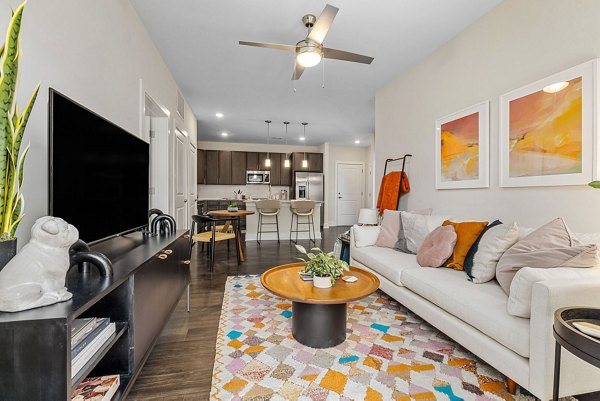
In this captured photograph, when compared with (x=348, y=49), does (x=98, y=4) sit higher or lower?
lower

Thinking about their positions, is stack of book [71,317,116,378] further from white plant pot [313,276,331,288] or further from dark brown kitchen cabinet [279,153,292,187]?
dark brown kitchen cabinet [279,153,292,187]

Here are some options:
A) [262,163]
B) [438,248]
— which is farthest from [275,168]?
[438,248]

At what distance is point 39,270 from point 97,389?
0.61 metres

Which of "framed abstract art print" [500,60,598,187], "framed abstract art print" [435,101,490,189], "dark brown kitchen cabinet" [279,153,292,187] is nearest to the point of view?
"framed abstract art print" [500,60,598,187]

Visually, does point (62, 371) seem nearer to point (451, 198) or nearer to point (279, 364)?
point (279, 364)

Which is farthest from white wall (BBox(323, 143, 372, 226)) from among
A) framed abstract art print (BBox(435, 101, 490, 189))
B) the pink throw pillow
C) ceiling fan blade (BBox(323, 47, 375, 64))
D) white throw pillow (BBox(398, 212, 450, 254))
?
the pink throw pillow

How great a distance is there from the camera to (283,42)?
10.4 feet

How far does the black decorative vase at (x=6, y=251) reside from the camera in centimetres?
93

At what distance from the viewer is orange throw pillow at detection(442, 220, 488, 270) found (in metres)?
2.27

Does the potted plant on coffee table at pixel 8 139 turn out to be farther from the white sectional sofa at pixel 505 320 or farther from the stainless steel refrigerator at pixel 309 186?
the stainless steel refrigerator at pixel 309 186

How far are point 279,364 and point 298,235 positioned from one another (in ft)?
16.8

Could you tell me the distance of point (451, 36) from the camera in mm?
3010

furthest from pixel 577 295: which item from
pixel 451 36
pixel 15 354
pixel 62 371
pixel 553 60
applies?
pixel 451 36

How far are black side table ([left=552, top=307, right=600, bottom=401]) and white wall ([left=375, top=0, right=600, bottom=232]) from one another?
1044 millimetres
